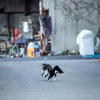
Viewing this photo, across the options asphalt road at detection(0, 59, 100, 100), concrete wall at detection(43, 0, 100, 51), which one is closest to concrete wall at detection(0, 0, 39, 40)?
concrete wall at detection(43, 0, 100, 51)

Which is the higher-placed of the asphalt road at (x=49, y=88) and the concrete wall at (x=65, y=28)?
the concrete wall at (x=65, y=28)

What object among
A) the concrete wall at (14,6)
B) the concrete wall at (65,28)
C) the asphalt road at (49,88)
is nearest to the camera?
the asphalt road at (49,88)

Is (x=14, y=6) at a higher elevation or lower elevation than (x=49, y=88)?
higher

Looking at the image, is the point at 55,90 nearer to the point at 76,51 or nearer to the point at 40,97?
the point at 40,97

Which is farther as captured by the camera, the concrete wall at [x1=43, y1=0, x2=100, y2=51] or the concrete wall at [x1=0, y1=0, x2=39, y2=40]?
the concrete wall at [x1=0, y1=0, x2=39, y2=40]

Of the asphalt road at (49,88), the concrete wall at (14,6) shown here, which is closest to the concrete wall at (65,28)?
the asphalt road at (49,88)

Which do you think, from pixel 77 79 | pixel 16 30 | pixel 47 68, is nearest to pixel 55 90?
pixel 47 68

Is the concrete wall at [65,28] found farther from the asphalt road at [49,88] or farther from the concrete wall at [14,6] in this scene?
the concrete wall at [14,6]

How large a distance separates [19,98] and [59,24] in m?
13.3

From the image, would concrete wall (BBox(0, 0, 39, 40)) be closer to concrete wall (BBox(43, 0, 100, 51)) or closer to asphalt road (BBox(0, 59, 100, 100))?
concrete wall (BBox(43, 0, 100, 51))

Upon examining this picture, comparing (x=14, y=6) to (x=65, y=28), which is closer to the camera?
(x=65, y=28)

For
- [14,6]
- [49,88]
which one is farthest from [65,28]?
[14,6]

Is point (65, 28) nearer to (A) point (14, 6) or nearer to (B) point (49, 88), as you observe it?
(B) point (49, 88)

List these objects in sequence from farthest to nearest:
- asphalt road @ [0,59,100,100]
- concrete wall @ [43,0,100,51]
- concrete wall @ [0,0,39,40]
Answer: concrete wall @ [0,0,39,40] → concrete wall @ [43,0,100,51] → asphalt road @ [0,59,100,100]
